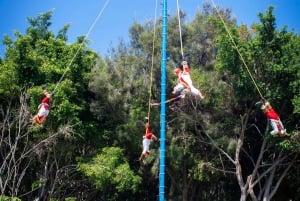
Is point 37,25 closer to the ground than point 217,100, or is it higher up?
higher up

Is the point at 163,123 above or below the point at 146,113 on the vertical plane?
below

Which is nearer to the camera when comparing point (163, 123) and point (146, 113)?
point (163, 123)

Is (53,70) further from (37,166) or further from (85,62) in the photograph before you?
(37,166)

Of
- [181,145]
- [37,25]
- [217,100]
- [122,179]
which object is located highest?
[37,25]

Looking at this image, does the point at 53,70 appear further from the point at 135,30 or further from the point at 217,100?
the point at 217,100

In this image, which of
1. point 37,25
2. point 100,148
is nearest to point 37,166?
point 100,148

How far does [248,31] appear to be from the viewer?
19.6 m

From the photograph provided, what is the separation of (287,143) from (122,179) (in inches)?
238

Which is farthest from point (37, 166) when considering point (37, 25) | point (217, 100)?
point (217, 100)

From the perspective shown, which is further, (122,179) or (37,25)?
(37,25)

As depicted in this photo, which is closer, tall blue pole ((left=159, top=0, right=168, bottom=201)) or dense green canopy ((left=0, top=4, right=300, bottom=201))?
tall blue pole ((left=159, top=0, right=168, bottom=201))

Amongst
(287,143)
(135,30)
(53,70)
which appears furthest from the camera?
(135,30)

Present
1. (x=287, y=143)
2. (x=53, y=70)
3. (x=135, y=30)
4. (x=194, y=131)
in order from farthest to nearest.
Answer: (x=135, y=30)
(x=194, y=131)
(x=53, y=70)
(x=287, y=143)

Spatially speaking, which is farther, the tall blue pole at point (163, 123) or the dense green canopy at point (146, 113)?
the dense green canopy at point (146, 113)
